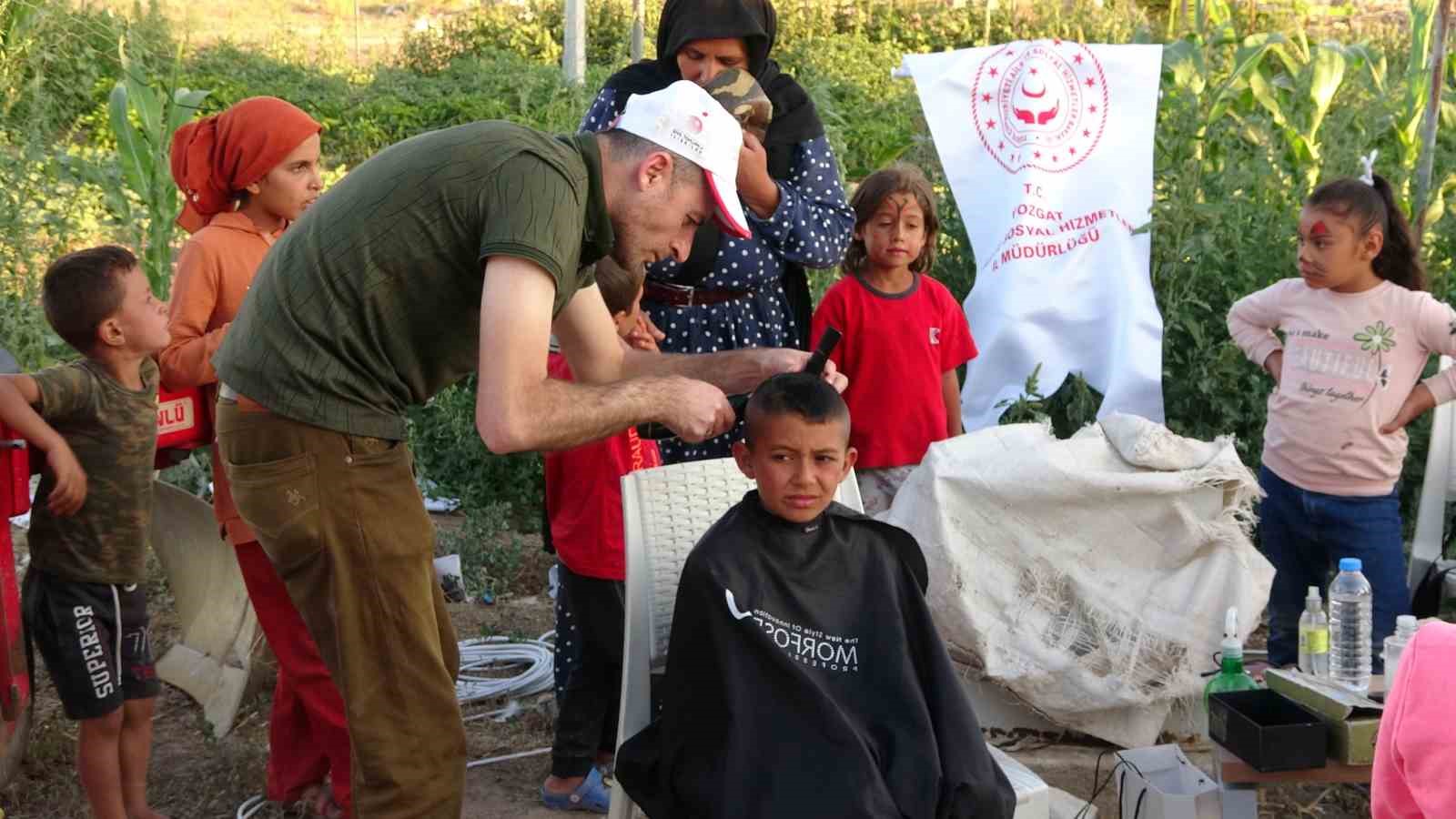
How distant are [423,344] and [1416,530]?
3587mm

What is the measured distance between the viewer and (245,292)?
3.83 metres

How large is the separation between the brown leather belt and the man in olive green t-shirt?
4.02ft

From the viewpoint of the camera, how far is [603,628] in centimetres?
418

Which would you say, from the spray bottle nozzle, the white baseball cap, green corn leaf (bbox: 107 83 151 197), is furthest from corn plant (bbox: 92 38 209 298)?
the spray bottle nozzle

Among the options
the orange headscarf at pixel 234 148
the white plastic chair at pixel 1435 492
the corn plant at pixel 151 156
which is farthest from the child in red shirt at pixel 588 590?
the corn plant at pixel 151 156

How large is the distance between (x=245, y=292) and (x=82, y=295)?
14.9 inches

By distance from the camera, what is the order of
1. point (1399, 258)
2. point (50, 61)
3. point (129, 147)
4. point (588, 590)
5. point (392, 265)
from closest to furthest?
point (392, 265)
point (588, 590)
point (1399, 258)
point (129, 147)
point (50, 61)

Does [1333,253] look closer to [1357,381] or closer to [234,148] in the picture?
[1357,381]

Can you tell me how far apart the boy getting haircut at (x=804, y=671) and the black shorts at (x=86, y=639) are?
4.58ft

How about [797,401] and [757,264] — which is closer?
[797,401]

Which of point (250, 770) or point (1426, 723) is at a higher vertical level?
point (1426, 723)

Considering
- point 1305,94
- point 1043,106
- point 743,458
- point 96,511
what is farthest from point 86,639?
point 1305,94

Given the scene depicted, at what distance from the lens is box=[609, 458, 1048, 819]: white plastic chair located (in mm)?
3422

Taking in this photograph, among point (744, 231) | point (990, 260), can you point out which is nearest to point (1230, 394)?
point (990, 260)
